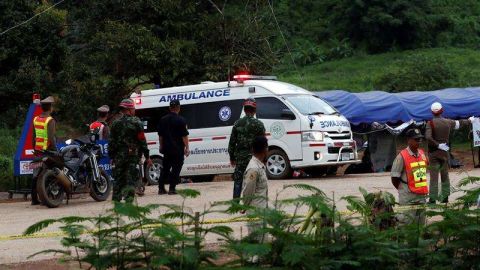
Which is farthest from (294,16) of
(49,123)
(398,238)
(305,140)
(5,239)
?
(398,238)

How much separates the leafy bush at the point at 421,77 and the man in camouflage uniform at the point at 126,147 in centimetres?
2528

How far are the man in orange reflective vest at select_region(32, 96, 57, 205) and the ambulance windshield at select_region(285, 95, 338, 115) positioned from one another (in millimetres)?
6552

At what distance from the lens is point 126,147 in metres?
15.2

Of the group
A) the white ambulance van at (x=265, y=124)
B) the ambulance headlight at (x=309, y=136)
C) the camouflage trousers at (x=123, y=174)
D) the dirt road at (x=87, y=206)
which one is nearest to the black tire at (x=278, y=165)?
the white ambulance van at (x=265, y=124)

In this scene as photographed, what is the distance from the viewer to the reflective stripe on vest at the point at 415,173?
465 inches

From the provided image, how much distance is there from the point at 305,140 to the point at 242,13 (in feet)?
24.9

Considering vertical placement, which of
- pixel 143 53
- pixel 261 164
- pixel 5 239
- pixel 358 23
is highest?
pixel 358 23

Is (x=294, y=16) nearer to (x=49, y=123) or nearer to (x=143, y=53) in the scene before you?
(x=143, y=53)

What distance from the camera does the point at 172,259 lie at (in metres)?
7.46

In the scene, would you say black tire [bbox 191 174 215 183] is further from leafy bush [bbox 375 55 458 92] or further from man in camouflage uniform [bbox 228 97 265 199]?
leafy bush [bbox 375 55 458 92]

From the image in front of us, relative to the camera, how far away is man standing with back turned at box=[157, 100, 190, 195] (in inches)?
704

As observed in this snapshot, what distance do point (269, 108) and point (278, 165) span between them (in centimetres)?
126

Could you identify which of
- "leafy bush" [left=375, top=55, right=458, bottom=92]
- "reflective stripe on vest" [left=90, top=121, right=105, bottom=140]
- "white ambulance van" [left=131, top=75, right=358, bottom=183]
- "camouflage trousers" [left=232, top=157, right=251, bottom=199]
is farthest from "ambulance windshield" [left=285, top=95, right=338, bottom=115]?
"leafy bush" [left=375, top=55, right=458, bottom=92]

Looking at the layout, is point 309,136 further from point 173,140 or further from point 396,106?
point 396,106
